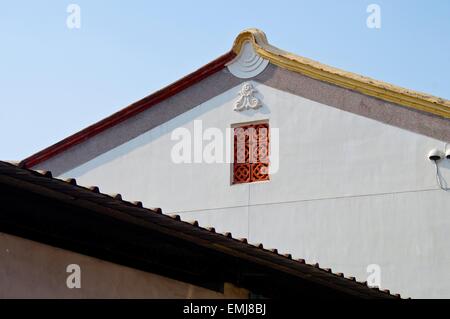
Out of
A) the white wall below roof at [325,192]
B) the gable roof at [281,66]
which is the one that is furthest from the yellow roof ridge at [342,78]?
the white wall below roof at [325,192]

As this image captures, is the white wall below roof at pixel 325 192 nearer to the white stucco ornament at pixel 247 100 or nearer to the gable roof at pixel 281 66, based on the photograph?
the white stucco ornament at pixel 247 100

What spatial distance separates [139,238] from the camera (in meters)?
8.30

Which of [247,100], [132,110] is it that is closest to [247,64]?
[247,100]

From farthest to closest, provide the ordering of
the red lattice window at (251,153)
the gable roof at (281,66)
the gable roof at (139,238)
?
the red lattice window at (251,153), the gable roof at (281,66), the gable roof at (139,238)

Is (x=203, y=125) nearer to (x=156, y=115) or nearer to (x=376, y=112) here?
(x=156, y=115)

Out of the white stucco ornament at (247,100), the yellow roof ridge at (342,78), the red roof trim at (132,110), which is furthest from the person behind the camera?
the red roof trim at (132,110)

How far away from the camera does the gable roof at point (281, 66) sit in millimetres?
14109

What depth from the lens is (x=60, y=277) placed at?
7.81 meters

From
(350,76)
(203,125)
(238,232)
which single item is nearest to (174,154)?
(203,125)

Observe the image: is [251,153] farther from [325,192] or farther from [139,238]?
[139,238]

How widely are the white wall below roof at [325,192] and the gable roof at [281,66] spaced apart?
44 cm

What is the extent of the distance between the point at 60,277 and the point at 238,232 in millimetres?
7649

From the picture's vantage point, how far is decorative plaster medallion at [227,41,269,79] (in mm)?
15773

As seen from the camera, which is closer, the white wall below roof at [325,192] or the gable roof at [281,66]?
the white wall below roof at [325,192]
